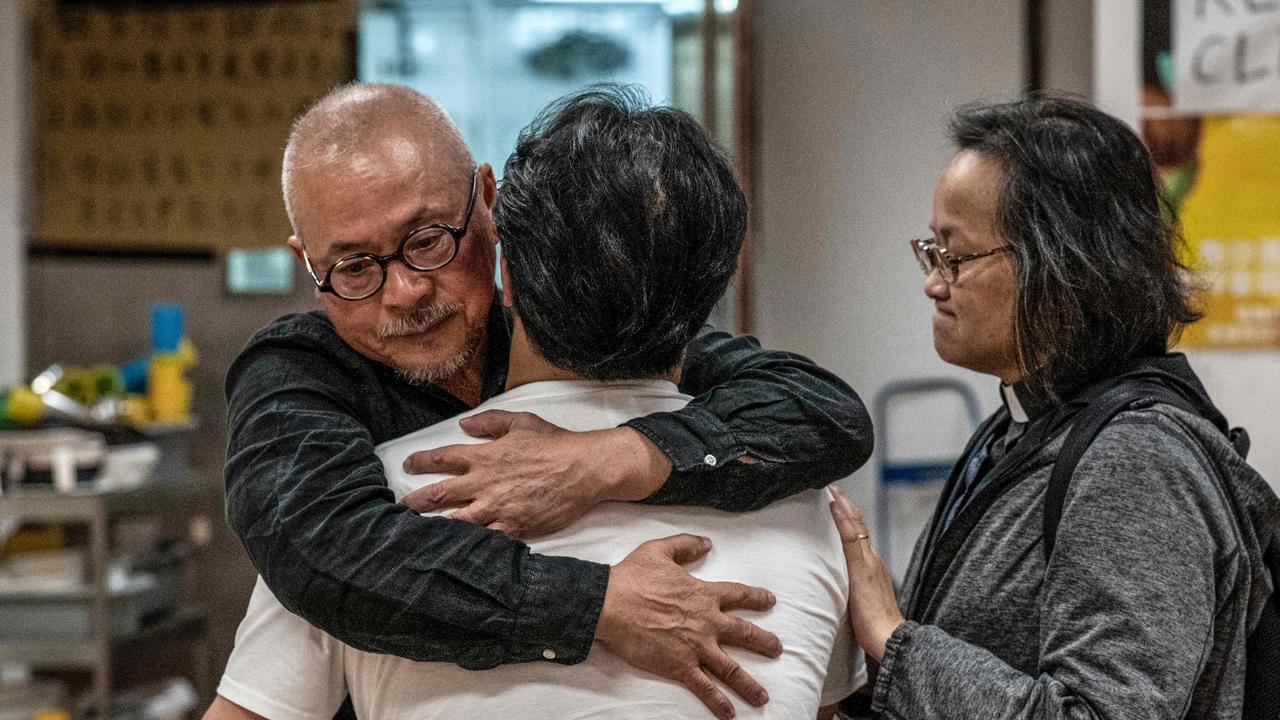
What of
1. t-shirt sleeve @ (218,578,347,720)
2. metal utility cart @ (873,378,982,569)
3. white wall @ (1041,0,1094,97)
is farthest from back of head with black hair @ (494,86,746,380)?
white wall @ (1041,0,1094,97)

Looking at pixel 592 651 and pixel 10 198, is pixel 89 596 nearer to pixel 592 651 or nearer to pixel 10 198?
pixel 10 198

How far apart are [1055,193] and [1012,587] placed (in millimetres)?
426

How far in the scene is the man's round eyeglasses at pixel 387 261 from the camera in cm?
124

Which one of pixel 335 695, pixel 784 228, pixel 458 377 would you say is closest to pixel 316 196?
pixel 458 377

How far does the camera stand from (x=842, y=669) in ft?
4.00

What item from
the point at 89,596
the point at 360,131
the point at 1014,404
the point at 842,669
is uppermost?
the point at 360,131

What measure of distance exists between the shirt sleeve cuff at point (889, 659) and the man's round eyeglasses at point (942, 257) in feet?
1.40

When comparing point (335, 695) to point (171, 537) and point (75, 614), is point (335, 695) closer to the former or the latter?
point (75, 614)

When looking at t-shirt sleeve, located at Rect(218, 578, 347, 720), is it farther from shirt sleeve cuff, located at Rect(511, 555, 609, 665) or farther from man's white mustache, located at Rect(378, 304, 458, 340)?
man's white mustache, located at Rect(378, 304, 458, 340)

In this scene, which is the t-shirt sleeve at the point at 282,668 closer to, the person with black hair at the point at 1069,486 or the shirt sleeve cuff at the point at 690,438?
the shirt sleeve cuff at the point at 690,438

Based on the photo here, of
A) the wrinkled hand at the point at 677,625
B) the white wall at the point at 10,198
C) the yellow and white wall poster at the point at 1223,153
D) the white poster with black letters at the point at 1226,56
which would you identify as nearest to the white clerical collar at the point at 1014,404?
the wrinkled hand at the point at 677,625

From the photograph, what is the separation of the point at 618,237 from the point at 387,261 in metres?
0.34

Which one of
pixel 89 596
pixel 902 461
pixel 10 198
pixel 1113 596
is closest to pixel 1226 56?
pixel 902 461

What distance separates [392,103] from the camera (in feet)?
4.11
